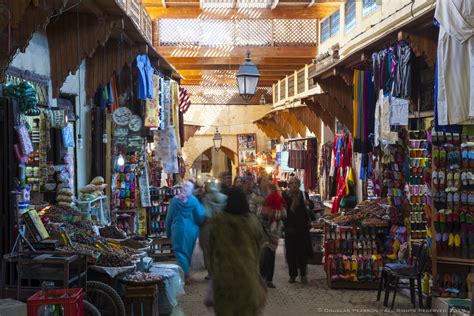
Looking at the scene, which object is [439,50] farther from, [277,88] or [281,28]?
[277,88]

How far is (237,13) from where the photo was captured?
1537 cm

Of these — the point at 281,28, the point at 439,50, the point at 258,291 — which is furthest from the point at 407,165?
the point at 281,28

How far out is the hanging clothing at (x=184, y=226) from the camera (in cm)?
785

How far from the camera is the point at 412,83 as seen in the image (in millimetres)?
7367

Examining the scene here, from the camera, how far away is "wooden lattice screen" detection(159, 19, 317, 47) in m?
15.7

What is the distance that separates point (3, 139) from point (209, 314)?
307 cm

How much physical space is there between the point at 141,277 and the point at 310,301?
256 centimetres

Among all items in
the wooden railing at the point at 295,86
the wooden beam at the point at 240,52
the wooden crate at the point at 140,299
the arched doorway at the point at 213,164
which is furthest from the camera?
the arched doorway at the point at 213,164

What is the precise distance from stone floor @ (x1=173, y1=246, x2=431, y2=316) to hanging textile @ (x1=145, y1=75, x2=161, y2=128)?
2738mm

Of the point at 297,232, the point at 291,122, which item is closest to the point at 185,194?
the point at 297,232

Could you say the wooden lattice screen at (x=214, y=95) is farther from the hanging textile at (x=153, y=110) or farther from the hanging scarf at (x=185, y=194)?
the hanging scarf at (x=185, y=194)

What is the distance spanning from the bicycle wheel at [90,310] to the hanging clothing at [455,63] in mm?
3809

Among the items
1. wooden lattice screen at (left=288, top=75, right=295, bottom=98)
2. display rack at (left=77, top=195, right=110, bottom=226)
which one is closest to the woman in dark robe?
display rack at (left=77, top=195, right=110, bottom=226)

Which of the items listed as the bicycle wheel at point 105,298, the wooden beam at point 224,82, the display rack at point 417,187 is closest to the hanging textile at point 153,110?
the display rack at point 417,187
